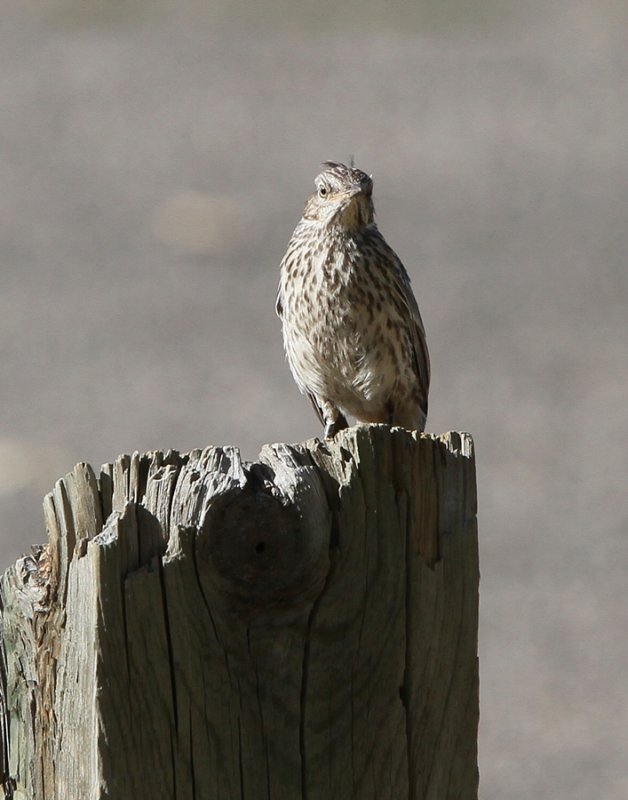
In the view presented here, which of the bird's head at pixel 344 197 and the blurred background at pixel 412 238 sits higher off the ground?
the blurred background at pixel 412 238

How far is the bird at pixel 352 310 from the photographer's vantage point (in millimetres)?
6637

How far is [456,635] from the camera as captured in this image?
9.39ft

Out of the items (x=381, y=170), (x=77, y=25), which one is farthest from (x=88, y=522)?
(x=77, y=25)

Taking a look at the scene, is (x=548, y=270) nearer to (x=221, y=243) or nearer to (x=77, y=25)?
(x=221, y=243)

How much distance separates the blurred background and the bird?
2856 mm

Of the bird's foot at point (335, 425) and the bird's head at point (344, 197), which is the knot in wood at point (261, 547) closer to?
the bird's head at point (344, 197)

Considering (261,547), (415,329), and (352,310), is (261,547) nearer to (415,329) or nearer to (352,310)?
(352,310)

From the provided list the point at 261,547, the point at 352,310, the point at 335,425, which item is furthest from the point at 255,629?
the point at 335,425

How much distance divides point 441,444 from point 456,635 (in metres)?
0.35

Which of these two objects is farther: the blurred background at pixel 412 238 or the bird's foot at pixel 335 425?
the blurred background at pixel 412 238

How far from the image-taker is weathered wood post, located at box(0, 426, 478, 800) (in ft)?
8.63

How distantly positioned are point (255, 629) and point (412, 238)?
13.2 m

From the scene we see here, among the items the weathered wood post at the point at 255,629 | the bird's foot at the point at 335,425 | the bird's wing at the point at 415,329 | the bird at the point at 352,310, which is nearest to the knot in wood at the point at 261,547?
the weathered wood post at the point at 255,629

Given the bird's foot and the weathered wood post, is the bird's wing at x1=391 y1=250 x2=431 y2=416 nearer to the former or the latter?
the bird's foot
